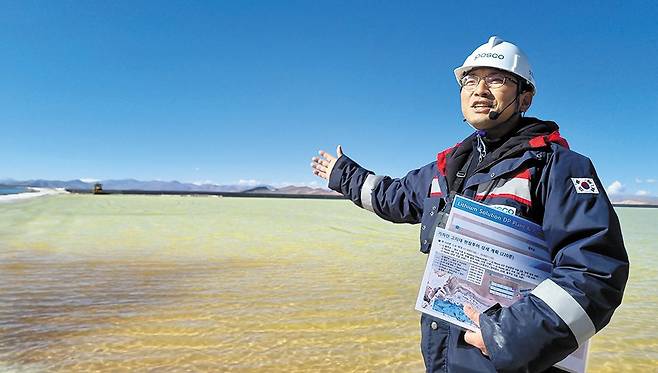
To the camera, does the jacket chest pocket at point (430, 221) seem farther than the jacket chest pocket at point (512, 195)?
Yes

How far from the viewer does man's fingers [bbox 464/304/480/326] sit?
69.9 inches

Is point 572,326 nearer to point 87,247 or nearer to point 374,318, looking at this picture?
point 374,318

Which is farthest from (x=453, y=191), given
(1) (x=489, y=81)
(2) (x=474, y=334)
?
(2) (x=474, y=334)

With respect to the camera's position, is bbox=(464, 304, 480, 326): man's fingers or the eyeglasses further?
the eyeglasses

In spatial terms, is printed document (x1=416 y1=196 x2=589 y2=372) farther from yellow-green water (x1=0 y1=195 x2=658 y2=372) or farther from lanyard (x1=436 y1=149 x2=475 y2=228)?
yellow-green water (x1=0 y1=195 x2=658 y2=372)

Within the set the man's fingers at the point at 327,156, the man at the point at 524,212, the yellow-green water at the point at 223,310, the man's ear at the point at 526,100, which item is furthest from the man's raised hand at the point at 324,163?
the yellow-green water at the point at 223,310

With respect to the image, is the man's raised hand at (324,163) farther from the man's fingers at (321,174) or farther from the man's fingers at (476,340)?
the man's fingers at (476,340)

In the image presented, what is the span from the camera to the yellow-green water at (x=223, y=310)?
12.6ft

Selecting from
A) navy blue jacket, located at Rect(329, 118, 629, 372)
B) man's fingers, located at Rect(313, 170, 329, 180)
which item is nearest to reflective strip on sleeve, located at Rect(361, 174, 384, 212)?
man's fingers, located at Rect(313, 170, 329, 180)

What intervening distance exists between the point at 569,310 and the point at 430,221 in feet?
2.24

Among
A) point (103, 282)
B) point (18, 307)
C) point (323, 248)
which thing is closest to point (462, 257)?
point (18, 307)

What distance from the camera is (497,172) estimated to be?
1.90m

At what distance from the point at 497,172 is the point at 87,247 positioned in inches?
368

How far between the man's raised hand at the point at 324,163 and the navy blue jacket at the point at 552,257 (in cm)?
105
